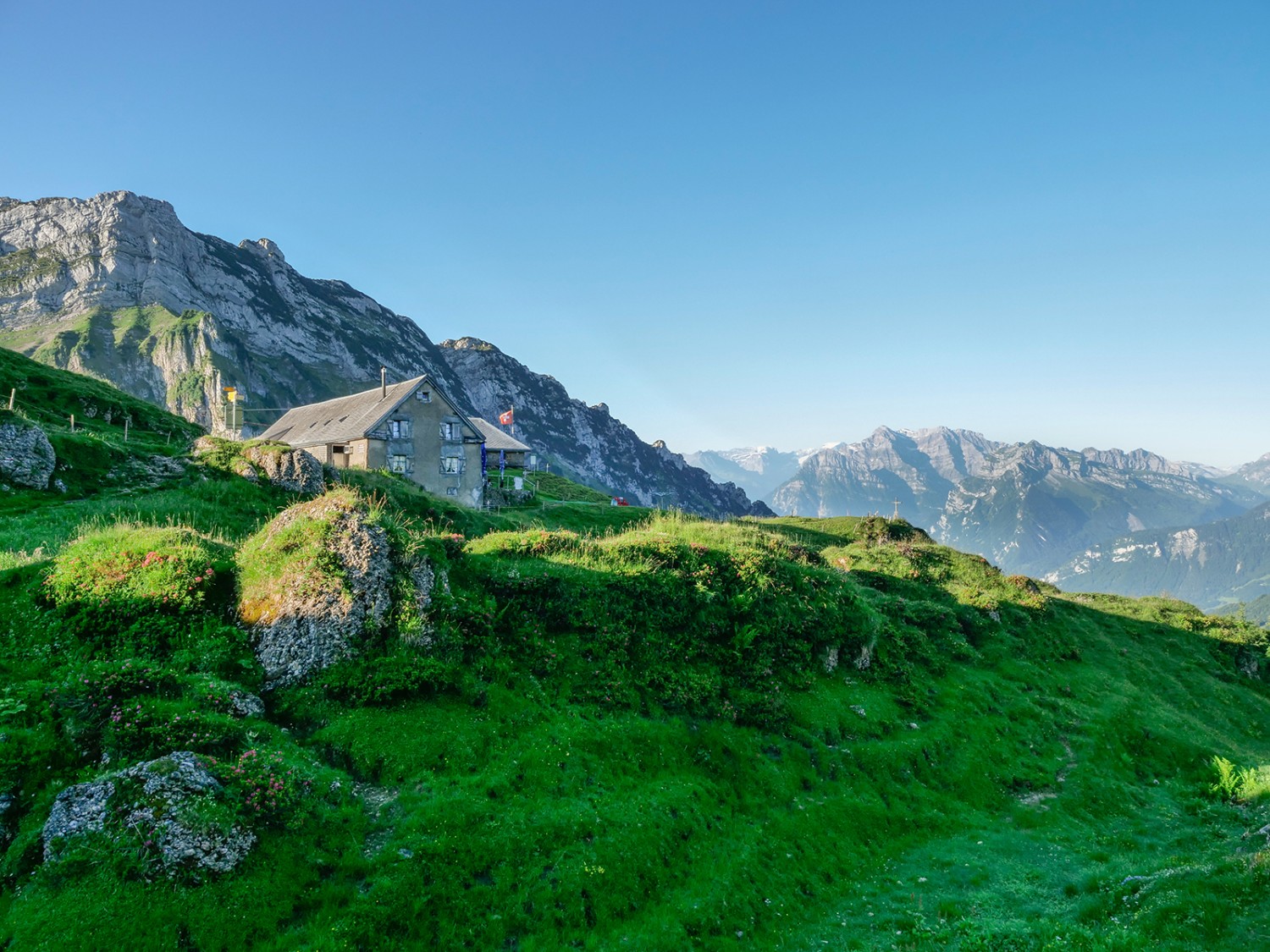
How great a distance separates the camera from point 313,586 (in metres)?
15.7

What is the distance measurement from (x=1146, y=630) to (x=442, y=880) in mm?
60895

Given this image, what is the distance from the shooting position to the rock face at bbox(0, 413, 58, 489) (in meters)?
22.3

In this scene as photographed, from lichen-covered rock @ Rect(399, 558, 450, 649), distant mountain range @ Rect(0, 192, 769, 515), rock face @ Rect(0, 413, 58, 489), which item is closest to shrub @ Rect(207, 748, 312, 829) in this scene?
lichen-covered rock @ Rect(399, 558, 450, 649)

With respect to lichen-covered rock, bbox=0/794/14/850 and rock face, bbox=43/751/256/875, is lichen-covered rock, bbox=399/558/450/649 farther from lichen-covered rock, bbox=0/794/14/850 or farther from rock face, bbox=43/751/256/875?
lichen-covered rock, bbox=0/794/14/850

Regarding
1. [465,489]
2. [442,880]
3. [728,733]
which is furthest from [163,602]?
[465,489]

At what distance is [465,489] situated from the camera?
2454 inches

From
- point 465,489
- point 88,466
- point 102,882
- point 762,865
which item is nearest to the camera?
point 102,882

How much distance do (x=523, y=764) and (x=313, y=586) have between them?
7.45 metres

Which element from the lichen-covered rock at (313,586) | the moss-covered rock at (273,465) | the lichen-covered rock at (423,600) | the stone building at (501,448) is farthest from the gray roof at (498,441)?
the lichen-covered rock at (423,600)

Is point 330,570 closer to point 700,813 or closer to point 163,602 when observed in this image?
point 163,602

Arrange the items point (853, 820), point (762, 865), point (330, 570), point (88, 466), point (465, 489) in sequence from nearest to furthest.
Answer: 1. point (762, 865)
2. point (330, 570)
3. point (853, 820)
4. point (88, 466)
5. point (465, 489)

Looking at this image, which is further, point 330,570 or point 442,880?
point 330,570

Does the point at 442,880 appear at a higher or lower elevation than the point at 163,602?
lower

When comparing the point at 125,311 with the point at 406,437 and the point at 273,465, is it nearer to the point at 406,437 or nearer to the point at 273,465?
the point at 406,437
